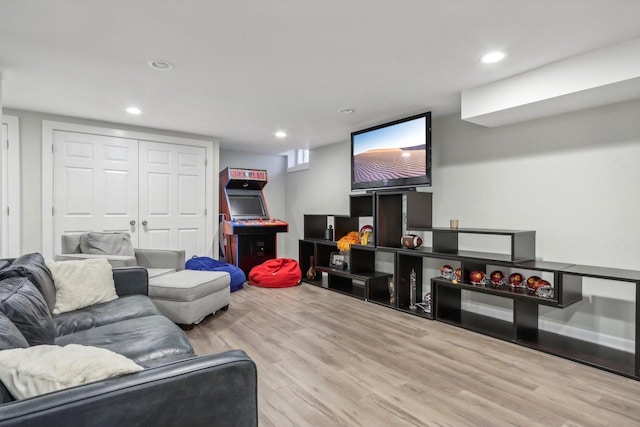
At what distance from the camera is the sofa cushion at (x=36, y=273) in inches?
72.0

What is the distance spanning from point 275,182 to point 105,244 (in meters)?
3.43

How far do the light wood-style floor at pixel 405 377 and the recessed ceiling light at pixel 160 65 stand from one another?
2256 millimetres

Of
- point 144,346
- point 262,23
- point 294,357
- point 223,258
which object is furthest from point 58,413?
point 223,258

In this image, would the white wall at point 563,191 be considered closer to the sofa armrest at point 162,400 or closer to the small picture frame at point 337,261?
the small picture frame at point 337,261

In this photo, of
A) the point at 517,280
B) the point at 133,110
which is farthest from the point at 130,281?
the point at 517,280

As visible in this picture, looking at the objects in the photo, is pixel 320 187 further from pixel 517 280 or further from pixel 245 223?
pixel 517 280

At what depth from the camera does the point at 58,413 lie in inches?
31.7

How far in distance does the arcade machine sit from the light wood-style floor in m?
1.79

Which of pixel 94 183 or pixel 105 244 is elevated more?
pixel 94 183

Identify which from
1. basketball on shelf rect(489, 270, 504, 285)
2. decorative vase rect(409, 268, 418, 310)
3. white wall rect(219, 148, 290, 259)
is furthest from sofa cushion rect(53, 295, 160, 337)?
white wall rect(219, 148, 290, 259)

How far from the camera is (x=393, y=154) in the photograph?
4.03 metres

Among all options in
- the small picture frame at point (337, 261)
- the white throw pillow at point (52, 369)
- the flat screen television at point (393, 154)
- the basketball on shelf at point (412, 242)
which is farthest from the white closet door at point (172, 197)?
the white throw pillow at point (52, 369)

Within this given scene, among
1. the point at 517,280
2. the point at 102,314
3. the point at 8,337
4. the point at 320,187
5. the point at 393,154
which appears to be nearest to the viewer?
the point at 8,337

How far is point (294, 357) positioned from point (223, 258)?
3315 mm
